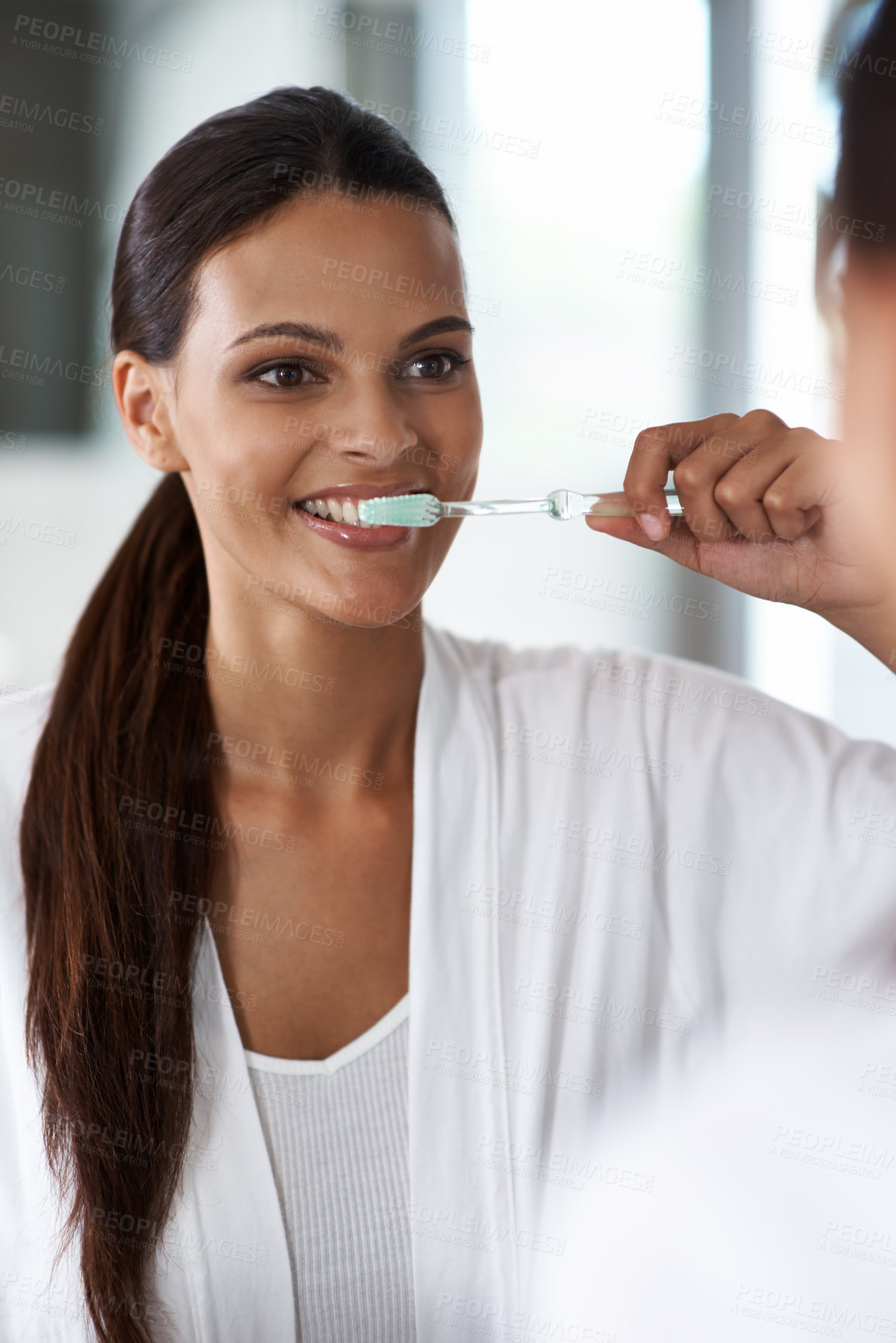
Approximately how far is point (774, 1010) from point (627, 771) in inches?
9.3

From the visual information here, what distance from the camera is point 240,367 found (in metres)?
0.89

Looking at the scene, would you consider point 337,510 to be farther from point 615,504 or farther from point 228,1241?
point 228,1241

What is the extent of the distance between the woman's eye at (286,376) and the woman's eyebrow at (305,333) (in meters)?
0.03

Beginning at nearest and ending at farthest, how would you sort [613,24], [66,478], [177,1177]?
[177,1177] < [613,24] < [66,478]

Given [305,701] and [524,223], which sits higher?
[524,223]

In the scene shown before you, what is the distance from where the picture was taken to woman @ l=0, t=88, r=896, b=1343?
0.86 m

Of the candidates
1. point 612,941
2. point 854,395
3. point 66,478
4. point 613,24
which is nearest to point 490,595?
point 66,478

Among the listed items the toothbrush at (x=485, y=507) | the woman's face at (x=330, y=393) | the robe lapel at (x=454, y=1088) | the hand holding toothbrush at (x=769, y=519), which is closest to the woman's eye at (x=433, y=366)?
the woman's face at (x=330, y=393)

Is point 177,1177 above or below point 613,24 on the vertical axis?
below

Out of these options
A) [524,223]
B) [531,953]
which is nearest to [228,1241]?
[531,953]

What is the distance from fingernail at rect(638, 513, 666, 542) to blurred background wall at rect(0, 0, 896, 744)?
981 millimetres

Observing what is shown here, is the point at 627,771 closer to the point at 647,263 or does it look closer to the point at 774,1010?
the point at 774,1010

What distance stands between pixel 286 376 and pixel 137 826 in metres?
0.39

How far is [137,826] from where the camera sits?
0.97m
